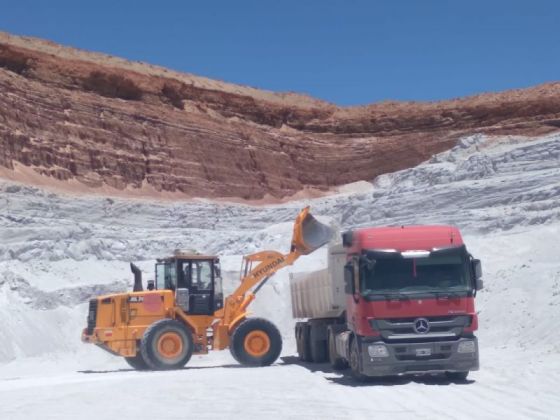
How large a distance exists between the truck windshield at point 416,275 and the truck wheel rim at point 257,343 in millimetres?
5811

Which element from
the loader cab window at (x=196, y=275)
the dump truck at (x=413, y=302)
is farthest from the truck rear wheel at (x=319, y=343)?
the dump truck at (x=413, y=302)

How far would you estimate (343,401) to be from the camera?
1251 cm

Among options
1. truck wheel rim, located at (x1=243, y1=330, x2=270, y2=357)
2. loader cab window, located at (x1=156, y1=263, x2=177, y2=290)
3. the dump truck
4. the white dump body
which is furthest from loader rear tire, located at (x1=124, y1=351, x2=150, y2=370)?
the dump truck

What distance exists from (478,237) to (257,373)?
49.1ft

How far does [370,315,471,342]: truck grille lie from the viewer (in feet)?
46.9

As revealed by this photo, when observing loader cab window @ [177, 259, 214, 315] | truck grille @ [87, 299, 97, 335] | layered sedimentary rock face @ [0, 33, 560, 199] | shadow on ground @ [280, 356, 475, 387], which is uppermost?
layered sedimentary rock face @ [0, 33, 560, 199]

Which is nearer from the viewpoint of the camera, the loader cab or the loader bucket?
the loader cab

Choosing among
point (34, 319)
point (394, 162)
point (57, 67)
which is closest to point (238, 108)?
point (394, 162)

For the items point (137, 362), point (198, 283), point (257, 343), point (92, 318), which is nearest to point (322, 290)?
point (257, 343)

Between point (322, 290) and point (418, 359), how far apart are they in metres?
4.91

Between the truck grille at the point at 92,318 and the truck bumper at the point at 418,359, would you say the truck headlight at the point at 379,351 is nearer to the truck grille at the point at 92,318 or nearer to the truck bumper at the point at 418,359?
the truck bumper at the point at 418,359

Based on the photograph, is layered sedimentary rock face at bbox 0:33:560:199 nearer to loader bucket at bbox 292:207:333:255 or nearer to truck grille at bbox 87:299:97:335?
truck grille at bbox 87:299:97:335

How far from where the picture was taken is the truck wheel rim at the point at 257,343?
19.7 metres

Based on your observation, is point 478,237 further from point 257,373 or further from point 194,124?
point 194,124
